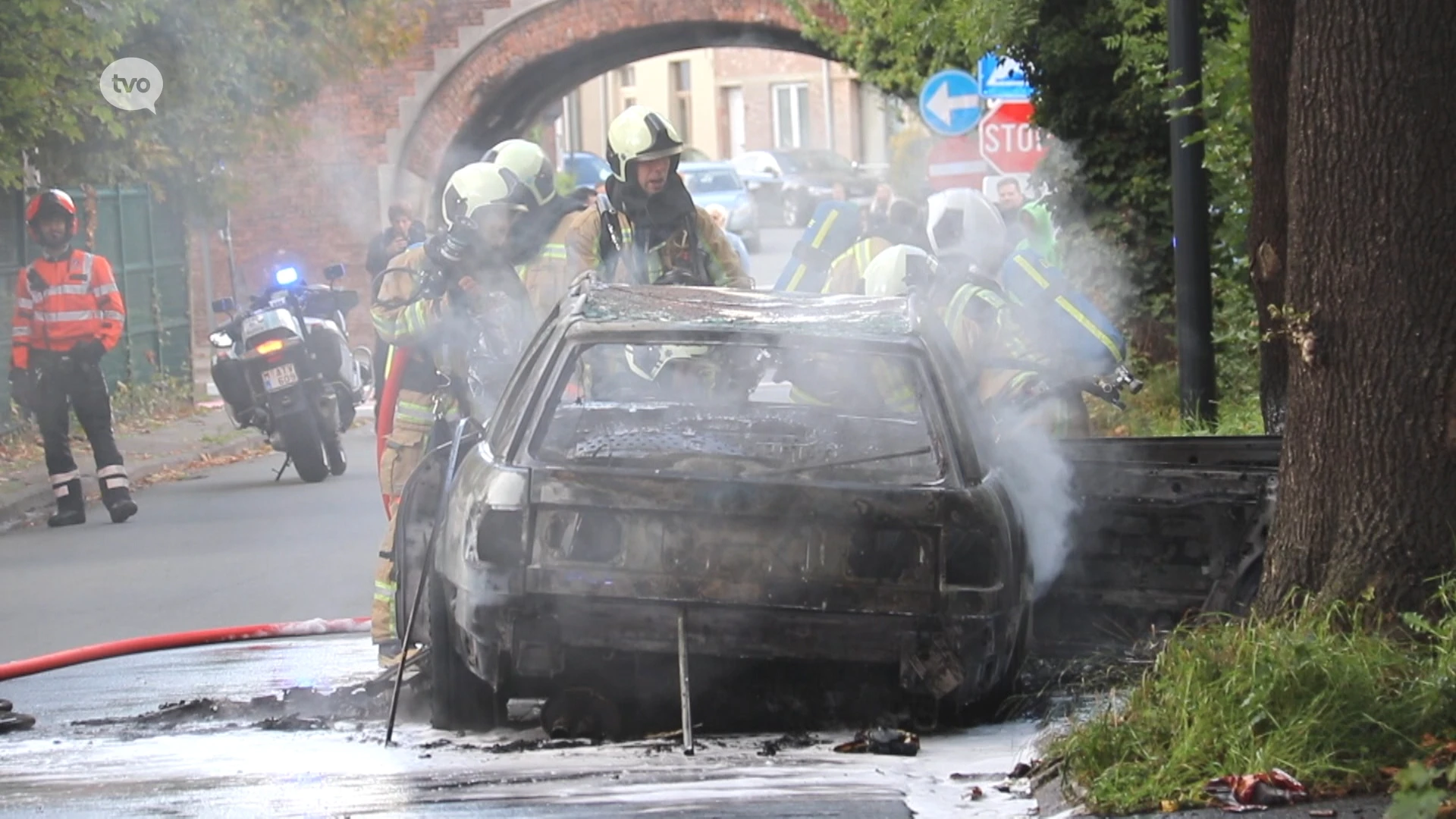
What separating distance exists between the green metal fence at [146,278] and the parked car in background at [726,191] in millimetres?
27391

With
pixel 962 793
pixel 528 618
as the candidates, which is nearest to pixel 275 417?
pixel 528 618

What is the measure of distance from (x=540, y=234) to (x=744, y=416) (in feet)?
6.68

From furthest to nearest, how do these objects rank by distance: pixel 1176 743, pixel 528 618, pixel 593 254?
pixel 593 254
pixel 528 618
pixel 1176 743

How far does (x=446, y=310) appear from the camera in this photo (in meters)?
8.79

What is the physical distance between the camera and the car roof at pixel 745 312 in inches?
268

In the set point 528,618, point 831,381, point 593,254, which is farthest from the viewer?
point 593,254

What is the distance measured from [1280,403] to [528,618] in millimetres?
5097

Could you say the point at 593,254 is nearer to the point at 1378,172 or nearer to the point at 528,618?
the point at 528,618

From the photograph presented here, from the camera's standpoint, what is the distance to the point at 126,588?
442 inches

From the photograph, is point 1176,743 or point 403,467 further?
point 403,467

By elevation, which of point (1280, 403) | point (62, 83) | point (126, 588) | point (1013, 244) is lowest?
point (126, 588)

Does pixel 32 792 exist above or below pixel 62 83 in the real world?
below

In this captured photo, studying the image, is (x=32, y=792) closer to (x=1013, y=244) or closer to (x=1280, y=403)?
(x=1013, y=244)

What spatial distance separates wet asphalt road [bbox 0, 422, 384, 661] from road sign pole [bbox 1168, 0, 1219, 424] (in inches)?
172
